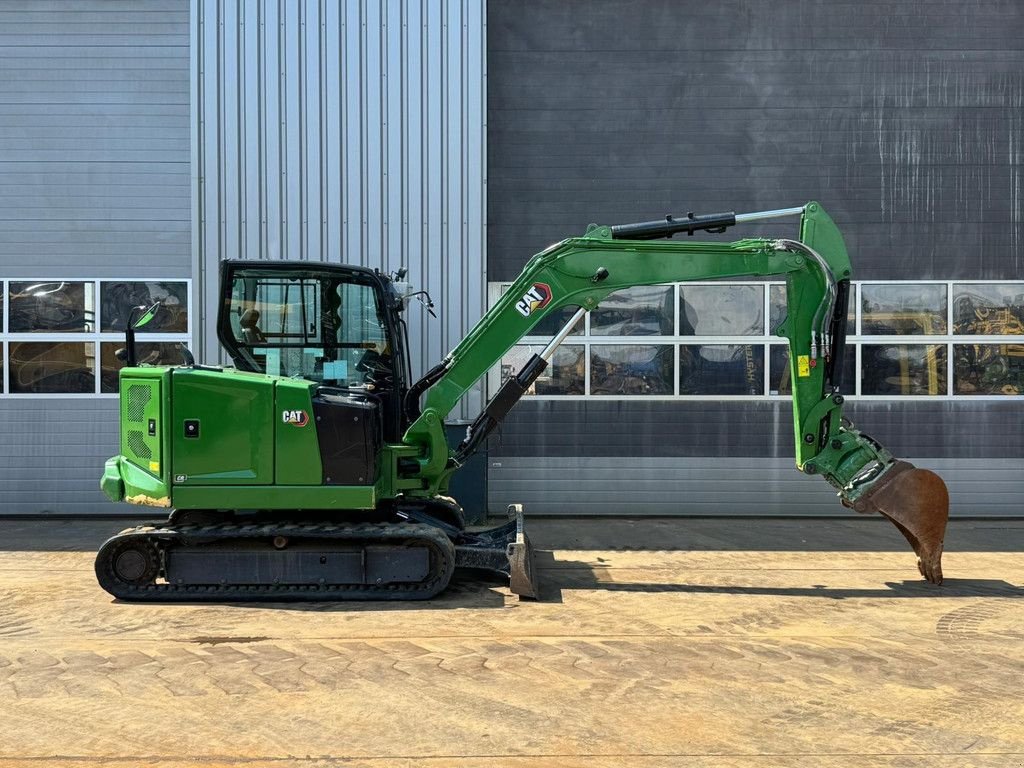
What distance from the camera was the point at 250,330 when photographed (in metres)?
7.61

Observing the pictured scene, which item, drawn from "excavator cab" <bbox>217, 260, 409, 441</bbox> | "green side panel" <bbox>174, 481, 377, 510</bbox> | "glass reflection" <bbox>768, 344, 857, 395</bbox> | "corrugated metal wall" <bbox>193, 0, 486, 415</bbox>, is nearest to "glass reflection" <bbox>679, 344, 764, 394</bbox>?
"glass reflection" <bbox>768, 344, 857, 395</bbox>

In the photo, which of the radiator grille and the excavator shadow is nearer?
the radiator grille

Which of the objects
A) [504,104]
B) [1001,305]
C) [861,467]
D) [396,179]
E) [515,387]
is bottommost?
[861,467]

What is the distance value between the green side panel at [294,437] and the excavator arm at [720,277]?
85 cm

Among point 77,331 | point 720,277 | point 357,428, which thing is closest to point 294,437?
point 357,428

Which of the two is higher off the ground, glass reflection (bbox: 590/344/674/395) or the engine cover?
glass reflection (bbox: 590/344/674/395)

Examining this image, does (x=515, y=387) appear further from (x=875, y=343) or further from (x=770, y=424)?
(x=875, y=343)

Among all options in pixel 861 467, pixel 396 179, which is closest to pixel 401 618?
pixel 861 467

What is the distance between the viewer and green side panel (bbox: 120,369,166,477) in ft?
23.1

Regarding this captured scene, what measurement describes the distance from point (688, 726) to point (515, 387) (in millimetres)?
3582

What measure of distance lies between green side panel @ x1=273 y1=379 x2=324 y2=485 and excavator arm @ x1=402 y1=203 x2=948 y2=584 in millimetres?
848

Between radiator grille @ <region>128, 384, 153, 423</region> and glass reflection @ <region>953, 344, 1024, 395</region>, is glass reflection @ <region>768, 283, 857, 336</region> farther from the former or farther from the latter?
radiator grille @ <region>128, 384, 153, 423</region>

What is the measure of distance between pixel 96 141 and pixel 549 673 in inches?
367

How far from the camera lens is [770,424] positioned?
11047 millimetres
